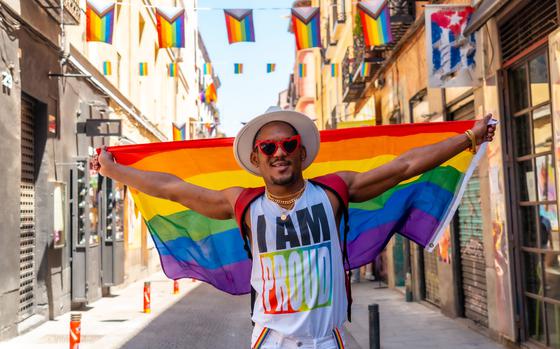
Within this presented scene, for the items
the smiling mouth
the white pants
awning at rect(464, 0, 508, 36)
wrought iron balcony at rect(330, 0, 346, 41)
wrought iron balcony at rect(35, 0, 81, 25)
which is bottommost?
the white pants

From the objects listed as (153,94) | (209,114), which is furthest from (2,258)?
(209,114)

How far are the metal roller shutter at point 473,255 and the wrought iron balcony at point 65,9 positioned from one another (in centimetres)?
864

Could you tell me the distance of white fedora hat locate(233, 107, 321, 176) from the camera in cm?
375

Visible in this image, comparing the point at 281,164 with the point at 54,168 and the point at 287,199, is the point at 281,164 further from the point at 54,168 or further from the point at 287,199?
the point at 54,168

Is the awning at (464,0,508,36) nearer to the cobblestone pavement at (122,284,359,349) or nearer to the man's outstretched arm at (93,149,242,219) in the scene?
the cobblestone pavement at (122,284,359,349)

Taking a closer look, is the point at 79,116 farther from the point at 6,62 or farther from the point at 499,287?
the point at 499,287

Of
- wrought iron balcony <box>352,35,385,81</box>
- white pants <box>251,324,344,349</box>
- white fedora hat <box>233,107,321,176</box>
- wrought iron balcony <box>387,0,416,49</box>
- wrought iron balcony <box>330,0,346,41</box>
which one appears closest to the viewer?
white pants <box>251,324,344,349</box>

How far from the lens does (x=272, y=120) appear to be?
12.5 feet

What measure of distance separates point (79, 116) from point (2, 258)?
20.0 ft

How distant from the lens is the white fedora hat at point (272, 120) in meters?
3.75

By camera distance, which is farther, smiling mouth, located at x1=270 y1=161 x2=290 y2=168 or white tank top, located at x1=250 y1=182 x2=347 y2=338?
smiling mouth, located at x1=270 y1=161 x2=290 y2=168

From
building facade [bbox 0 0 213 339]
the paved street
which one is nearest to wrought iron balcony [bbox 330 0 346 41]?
building facade [bbox 0 0 213 339]

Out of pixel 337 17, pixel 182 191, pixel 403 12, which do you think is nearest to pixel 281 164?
pixel 182 191

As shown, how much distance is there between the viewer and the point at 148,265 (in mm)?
27016
